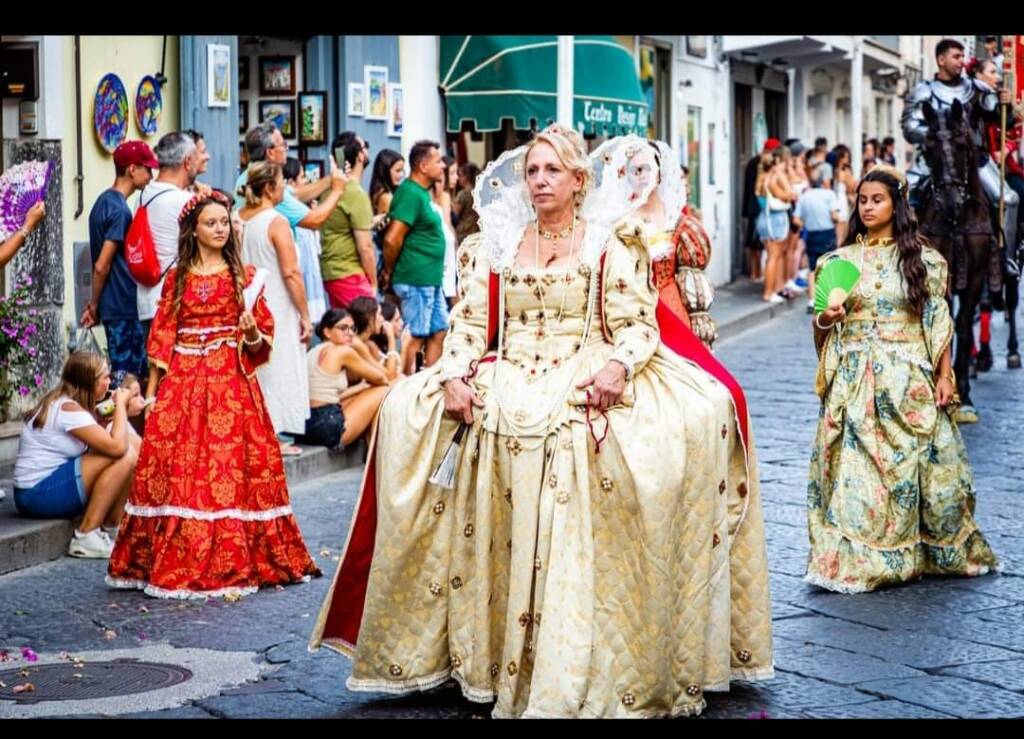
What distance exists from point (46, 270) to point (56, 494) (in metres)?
2.89

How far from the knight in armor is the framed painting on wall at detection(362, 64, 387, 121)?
557cm

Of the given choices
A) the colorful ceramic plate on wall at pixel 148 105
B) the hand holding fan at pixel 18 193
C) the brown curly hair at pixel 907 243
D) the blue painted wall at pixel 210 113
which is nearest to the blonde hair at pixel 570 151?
the brown curly hair at pixel 907 243

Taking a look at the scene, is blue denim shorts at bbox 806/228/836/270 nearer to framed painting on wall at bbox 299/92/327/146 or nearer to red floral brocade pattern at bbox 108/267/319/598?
framed painting on wall at bbox 299/92/327/146

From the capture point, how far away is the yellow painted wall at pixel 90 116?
1190 cm

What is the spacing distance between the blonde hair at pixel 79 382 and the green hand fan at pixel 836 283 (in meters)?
3.17

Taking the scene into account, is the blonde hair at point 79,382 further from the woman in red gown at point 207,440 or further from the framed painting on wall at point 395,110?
the framed painting on wall at point 395,110

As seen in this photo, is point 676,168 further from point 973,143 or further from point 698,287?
point 973,143

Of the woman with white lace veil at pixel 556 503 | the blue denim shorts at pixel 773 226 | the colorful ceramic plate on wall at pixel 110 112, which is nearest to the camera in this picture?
the woman with white lace veil at pixel 556 503

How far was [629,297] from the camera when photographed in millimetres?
6145

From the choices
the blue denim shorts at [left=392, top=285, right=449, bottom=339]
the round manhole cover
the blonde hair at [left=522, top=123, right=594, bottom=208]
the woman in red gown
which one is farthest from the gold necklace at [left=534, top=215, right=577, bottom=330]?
the blue denim shorts at [left=392, top=285, right=449, bottom=339]

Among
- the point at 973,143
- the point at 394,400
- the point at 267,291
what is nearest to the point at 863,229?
the point at 394,400

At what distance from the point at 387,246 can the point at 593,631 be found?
7.50 m

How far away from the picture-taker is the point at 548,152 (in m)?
6.16

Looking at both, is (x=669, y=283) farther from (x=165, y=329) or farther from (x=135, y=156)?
(x=135, y=156)
